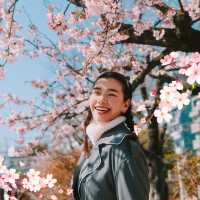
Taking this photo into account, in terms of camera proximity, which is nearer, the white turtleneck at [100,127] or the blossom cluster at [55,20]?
the white turtleneck at [100,127]

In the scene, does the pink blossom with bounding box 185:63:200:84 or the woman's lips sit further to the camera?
the pink blossom with bounding box 185:63:200:84

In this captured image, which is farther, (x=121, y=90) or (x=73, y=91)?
(x=73, y=91)

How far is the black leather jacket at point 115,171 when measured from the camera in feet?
6.40

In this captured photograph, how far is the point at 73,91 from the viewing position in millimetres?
13195

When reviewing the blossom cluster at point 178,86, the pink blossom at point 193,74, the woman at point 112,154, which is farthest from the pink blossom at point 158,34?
the woman at point 112,154

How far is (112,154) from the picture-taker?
81.2 inches

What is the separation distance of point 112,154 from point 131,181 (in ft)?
0.59

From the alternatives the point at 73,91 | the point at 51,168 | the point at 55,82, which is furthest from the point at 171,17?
the point at 51,168

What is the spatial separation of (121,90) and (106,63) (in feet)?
28.6

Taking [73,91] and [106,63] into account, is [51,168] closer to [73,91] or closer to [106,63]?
[73,91]

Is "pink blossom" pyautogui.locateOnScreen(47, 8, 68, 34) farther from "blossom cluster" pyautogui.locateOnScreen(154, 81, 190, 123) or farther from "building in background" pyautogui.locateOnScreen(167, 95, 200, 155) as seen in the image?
"building in background" pyautogui.locateOnScreen(167, 95, 200, 155)

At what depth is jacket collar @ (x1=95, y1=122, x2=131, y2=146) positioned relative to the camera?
211 cm

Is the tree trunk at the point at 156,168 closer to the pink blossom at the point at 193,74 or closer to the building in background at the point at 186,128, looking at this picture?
the pink blossom at the point at 193,74

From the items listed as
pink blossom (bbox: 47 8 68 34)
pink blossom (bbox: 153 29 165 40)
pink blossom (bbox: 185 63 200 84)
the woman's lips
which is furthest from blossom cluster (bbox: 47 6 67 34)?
the woman's lips
